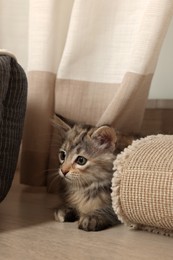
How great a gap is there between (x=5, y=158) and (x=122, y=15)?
2.01ft

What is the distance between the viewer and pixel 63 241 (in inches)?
41.4

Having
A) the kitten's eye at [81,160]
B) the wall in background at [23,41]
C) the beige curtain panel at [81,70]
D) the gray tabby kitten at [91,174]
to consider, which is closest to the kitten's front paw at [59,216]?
the gray tabby kitten at [91,174]

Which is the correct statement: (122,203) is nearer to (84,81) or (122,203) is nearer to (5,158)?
(5,158)

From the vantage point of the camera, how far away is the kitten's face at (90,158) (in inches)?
47.0

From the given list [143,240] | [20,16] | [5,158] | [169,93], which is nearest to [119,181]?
[143,240]

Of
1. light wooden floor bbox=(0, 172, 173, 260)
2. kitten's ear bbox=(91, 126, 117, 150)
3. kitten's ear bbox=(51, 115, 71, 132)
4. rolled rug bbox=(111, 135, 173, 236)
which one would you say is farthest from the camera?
kitten's ear bbox=(51, 115, 71, 132)

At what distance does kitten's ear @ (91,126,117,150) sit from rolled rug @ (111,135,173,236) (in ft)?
0.17

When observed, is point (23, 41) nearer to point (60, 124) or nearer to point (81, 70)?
point (81, 70)

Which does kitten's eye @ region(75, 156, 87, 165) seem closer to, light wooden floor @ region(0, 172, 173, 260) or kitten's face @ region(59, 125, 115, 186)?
kitten's face @ region(59, 125, 115, 186)

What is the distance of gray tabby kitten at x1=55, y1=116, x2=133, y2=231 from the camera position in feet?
3.90

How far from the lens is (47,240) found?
105 centimetres

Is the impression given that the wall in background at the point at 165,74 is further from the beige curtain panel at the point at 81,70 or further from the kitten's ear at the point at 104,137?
the kitten's ear at the point at 104,137

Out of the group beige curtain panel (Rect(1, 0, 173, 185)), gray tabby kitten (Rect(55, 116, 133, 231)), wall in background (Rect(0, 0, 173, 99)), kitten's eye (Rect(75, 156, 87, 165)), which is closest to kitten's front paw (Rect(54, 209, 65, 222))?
gray tabby kitten (Rect(55, 116, 133, 231))

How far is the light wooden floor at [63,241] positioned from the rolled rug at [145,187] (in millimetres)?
41
